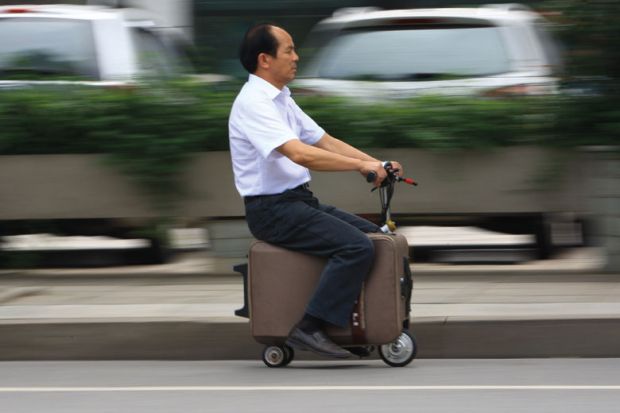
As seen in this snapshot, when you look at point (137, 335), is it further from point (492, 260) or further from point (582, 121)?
point (492, 260)

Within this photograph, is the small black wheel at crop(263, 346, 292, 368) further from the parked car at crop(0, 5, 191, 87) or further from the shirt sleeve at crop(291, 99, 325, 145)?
the parked car at crop(0, 5, 191, 87)

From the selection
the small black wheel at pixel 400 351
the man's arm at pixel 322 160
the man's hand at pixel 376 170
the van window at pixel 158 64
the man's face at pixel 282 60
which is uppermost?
the man's face at pixel 282 60

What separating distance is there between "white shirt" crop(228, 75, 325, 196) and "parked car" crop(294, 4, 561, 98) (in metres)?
2.79

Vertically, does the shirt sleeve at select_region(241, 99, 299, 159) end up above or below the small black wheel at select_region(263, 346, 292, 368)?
above

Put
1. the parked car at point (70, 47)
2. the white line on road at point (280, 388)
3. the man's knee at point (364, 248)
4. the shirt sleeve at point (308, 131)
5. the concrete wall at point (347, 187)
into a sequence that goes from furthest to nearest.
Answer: the parked car at point (70, 47)
the concrete wall at point (347, 187)
the shirt sleeve at point (308, 131)
the man's knee at point (364, 248)
the white line on road at point (280, 388)

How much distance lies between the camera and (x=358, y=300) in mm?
6871

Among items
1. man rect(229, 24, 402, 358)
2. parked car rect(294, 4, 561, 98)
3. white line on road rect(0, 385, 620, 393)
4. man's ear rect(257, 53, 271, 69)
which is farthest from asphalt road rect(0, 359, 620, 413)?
parked car rect(294, 4, 561, 98)

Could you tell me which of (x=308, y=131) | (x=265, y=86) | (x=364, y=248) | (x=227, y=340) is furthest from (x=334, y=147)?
(x=227, y=340)

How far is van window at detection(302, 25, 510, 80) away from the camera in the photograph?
405 inches

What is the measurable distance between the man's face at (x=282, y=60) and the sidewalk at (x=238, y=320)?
1.41m

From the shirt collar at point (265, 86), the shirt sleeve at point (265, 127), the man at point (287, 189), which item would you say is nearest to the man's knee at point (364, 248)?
the man at point (287, 189)

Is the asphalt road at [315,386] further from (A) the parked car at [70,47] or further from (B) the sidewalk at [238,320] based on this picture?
(A) the parked car at [70,47]

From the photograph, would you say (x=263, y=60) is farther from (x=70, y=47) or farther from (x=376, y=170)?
(x=70, y=47)

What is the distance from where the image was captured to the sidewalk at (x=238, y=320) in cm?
739
